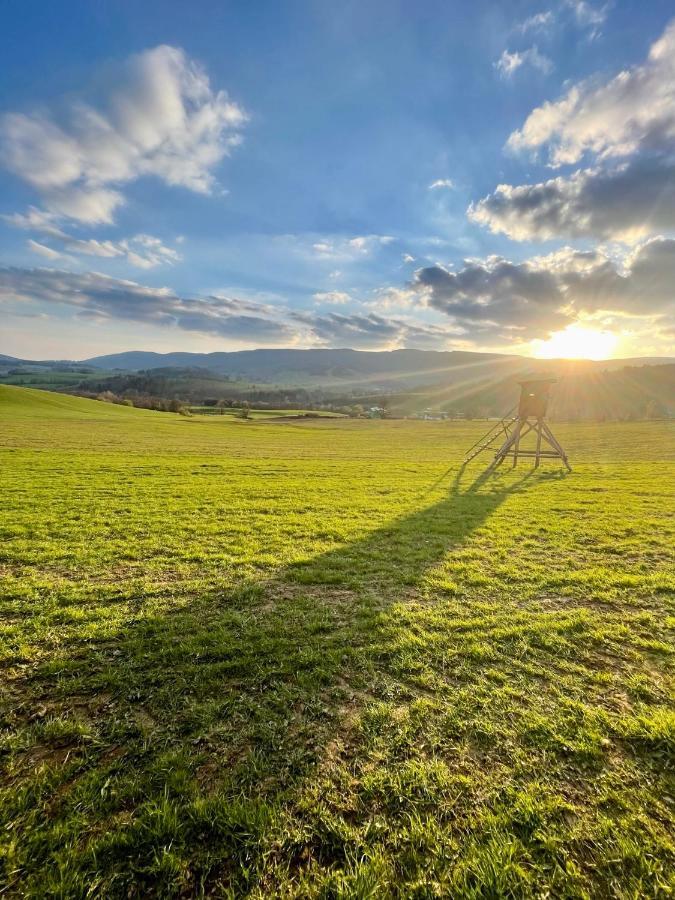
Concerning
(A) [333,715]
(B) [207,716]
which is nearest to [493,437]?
(A) [333,715]

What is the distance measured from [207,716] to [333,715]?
1512 millimetres

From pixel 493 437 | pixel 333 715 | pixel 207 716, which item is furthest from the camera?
pixel 493 437

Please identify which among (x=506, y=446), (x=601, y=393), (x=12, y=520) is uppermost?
(x=601, y=393)

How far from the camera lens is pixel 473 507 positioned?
15578mm

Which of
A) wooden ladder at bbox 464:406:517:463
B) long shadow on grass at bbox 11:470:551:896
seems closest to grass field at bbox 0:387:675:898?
long shadow on grass at bbox 11:470:551:896

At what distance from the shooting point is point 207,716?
445cm

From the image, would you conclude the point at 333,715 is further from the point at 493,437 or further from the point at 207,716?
the point at 493,437

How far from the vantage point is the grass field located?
3.05 m

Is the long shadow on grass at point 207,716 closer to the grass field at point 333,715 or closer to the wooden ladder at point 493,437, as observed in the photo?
the grass field at point 333,715

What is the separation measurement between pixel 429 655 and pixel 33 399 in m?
99.9

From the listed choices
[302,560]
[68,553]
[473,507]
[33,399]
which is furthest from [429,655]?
[33,399]

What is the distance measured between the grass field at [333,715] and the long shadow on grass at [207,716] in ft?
0.08

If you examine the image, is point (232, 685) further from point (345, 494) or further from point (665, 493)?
point (665, 493)

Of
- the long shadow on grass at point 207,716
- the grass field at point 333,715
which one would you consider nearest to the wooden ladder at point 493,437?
the grass field at point 333,715
